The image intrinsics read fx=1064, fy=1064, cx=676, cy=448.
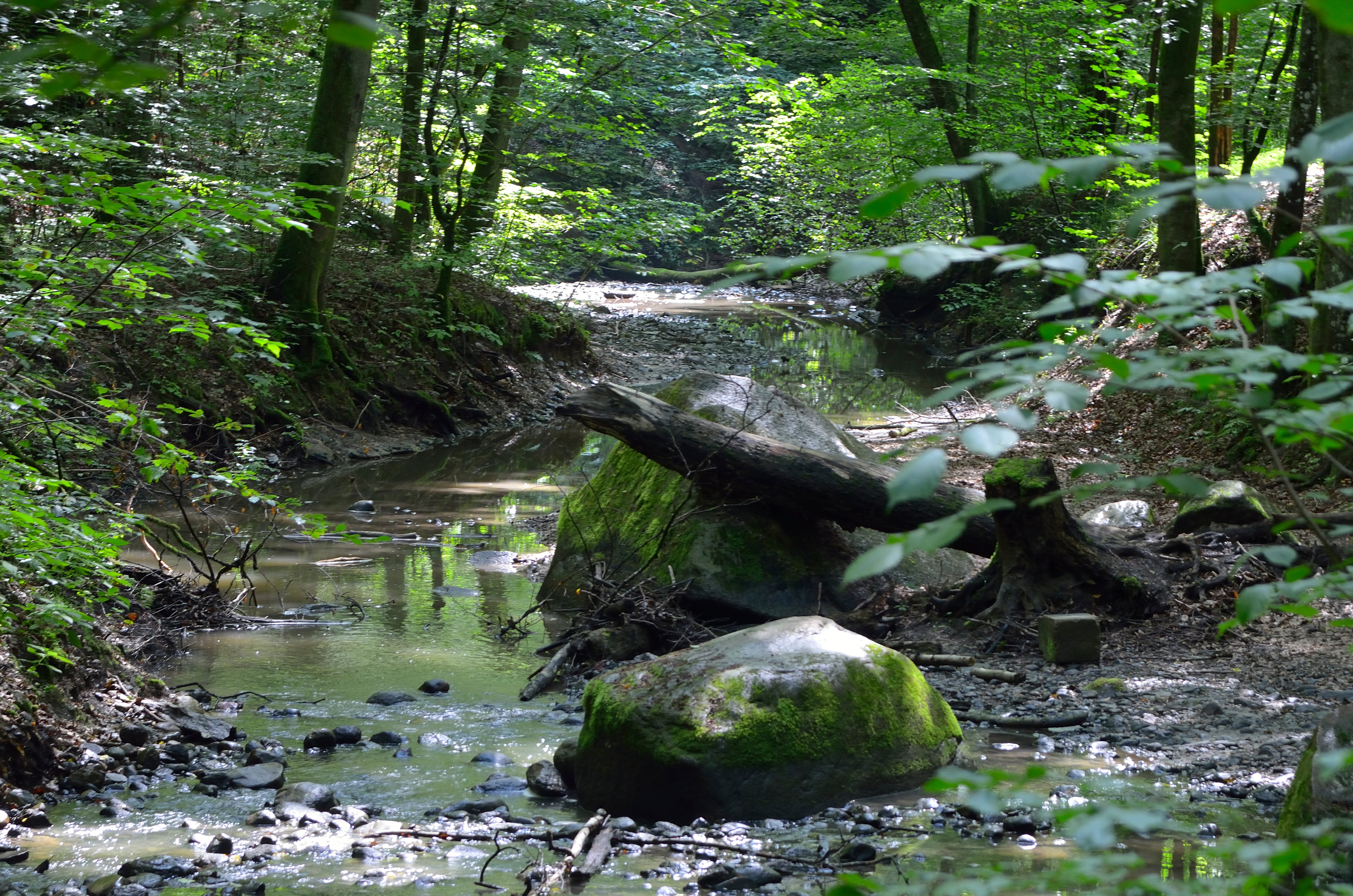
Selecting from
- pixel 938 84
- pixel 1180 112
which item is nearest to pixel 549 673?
pixel 1180 112

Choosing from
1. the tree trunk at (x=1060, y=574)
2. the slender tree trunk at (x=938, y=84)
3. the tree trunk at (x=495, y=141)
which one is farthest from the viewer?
the slender tree trunk at (x=938, y=84)

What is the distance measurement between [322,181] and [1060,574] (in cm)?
901

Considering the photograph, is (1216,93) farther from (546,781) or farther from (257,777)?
(257,777)

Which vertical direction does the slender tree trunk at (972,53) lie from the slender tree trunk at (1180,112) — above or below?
above

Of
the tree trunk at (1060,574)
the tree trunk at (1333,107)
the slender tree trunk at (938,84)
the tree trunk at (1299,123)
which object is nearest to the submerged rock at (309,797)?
the tree trunk at (1060,574)

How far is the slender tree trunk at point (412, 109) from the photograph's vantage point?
13.8 m

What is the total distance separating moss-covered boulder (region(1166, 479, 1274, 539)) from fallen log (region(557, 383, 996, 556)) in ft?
4.72

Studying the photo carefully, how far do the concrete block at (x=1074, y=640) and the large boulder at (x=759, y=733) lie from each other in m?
1.60

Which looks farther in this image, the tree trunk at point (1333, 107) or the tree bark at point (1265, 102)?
the tree bark at point (1265, 102)

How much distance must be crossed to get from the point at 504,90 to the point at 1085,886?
13201mm

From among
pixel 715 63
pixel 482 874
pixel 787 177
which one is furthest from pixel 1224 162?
pixel 715 63

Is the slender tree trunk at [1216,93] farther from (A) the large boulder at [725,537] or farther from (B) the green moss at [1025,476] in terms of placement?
(B) the green moss at [1025,476]

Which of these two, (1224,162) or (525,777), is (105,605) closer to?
(525,777)

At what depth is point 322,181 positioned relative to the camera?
11.7m
